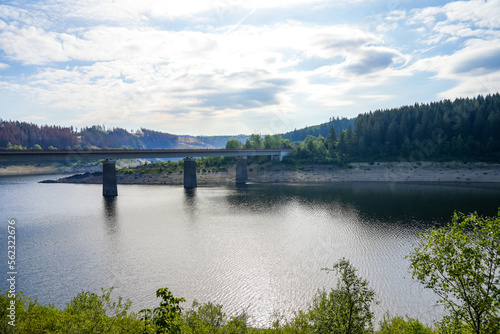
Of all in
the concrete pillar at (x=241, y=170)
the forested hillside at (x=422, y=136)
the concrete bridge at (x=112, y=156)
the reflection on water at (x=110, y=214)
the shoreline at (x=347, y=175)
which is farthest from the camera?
the concrete pillar at (x=241, y=170)

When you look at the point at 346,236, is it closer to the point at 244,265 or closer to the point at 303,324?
the point at 244,265


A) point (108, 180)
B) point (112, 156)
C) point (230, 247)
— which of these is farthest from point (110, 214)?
point (112, 156)

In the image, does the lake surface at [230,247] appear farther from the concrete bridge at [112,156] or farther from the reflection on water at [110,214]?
the concrete bridge at [112,156]

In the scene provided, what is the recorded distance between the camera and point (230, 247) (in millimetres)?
40562

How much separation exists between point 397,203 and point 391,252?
124 ft

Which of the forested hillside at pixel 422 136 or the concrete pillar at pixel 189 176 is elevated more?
the forested hillside at pixel 422 136

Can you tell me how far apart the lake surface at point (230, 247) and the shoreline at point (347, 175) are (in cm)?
3988

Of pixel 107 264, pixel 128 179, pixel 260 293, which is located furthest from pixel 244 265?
pixel 128 179

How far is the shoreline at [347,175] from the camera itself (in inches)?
4432

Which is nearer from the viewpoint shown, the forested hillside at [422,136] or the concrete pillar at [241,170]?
the forested hillside at [422,136]

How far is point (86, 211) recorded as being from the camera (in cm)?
6794

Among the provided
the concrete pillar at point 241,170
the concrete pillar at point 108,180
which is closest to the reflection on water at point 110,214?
the concrete pillar at point 108,180

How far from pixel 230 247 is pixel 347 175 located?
97.7 m

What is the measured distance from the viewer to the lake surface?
2719cm
